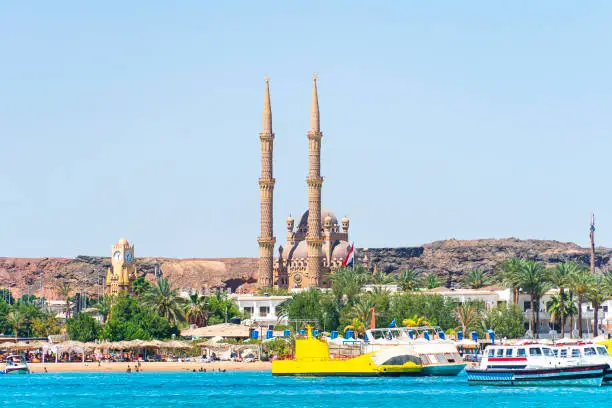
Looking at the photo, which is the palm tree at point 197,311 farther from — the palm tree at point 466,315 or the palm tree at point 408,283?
the palm tree at point 466,315

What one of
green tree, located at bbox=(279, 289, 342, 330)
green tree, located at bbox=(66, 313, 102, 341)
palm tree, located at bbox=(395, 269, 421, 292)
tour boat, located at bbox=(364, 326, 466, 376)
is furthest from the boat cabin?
palm tree, located at bbox=(395, 269, 421, 292)

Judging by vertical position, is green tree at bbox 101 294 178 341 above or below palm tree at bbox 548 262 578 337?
below

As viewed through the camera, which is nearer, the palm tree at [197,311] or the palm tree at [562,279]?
the palm tree at [562,279]

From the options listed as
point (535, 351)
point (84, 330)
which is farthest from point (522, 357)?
point (84, 330)

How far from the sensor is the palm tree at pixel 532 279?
13875cm

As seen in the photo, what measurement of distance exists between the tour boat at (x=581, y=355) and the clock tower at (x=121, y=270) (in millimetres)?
90900

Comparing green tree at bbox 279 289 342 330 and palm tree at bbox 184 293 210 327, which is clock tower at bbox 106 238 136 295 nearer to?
palm tree at bbox 184 293 210 327

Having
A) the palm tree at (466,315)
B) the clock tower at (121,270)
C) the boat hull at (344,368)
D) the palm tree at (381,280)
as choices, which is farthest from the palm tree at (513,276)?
the clock tower at (121,270)

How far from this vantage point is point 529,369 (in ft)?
281

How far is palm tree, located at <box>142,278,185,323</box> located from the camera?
145m

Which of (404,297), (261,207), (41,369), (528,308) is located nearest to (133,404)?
(41,369)

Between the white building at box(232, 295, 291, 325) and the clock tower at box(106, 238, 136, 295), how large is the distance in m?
13.7

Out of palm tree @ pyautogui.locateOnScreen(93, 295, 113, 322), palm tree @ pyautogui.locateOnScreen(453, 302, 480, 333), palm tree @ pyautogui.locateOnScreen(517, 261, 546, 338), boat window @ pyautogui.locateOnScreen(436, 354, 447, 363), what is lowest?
boat window @ pyautogui.locateOnScreen(436, 354, 447, 363)

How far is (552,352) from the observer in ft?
280
